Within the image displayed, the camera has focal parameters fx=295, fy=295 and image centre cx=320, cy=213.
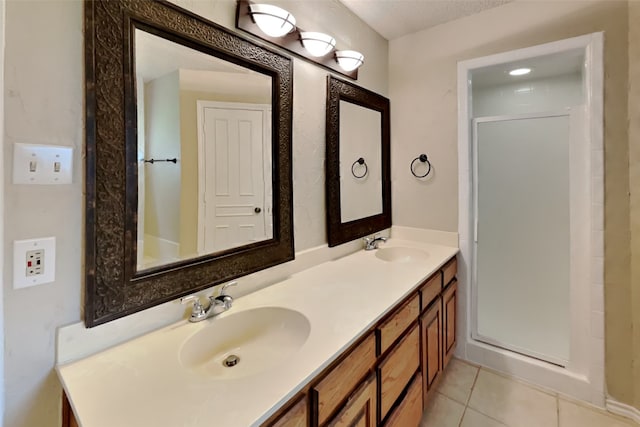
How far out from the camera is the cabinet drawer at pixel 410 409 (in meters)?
1.24

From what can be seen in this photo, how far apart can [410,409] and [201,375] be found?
1.02m

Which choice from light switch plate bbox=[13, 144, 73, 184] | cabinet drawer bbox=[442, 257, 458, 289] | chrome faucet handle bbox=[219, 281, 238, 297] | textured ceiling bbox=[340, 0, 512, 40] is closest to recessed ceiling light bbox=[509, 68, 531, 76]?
textured ceiling bbox=[340, 0, 512, 40]

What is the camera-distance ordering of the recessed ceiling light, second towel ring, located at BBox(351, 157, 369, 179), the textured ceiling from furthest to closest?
the recessed ceiling light
second towel ring, located at BBox(351, 157, 369, 179)
the textured ceiling

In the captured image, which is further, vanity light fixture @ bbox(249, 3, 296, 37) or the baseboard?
the baseboard

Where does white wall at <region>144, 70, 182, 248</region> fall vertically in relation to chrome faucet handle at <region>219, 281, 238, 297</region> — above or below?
above

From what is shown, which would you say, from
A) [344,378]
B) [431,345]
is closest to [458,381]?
[431,345]

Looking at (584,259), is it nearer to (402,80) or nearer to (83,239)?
(402,80)

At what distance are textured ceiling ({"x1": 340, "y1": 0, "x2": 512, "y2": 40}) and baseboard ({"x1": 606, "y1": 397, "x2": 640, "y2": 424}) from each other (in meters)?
2.45

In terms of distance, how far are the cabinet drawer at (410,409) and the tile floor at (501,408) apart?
10.5 inches

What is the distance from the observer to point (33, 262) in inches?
30.7

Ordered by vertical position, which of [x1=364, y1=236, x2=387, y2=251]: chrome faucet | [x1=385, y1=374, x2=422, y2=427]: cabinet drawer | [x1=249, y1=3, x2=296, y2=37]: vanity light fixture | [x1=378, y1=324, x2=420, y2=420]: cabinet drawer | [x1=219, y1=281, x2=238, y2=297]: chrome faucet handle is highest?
[x1=249, y1=3, x2=296, y2=37]: vanity light fixture

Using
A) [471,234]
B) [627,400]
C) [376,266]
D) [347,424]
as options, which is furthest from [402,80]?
[627,400]

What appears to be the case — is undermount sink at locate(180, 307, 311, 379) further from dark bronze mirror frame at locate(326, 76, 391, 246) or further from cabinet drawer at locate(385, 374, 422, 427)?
dark bronze mirror frame at locate(326, 76, 391, 246)

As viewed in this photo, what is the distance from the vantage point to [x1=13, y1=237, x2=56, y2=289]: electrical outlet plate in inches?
29.9
